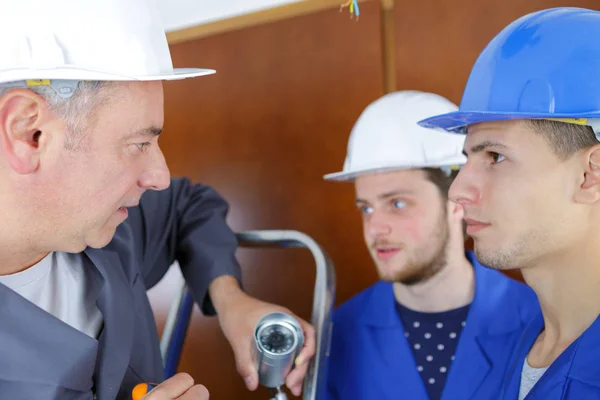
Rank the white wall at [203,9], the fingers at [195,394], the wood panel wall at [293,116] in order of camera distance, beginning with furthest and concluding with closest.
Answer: the white wall at [203,9] < the wood panel wall at [293,116] < the fingers at [195,394]

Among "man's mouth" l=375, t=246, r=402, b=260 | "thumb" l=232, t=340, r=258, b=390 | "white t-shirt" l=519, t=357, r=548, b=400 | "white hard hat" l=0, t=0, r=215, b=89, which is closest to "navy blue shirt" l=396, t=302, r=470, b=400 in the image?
"man's mouth" l=375, t=246, r=402, b=260

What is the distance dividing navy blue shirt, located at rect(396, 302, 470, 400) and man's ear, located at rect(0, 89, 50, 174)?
0.96m

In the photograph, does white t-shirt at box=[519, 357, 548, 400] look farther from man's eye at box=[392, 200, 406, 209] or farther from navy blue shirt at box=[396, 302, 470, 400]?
man's eye at box=[392, 200, 406, 209]

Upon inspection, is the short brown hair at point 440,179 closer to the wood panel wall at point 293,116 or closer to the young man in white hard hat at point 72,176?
the wood panel wall at point 293,116

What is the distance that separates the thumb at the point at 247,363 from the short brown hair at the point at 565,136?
0.65 meters

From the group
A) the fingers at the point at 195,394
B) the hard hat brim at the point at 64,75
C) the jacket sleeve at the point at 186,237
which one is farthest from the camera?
the jacket sleeve at the point at 186,237

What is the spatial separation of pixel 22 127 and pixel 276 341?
58 cm

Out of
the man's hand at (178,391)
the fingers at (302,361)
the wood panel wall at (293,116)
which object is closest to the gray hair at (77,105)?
the man's hand at (178,391)

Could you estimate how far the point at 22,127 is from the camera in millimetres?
964

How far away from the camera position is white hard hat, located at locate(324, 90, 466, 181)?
1.55 m

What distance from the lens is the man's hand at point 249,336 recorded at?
122cm

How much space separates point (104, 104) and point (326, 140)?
99 centimetres

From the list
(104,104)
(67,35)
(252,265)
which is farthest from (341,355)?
(67,35)

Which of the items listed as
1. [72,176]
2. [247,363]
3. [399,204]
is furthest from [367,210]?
[72,176]
